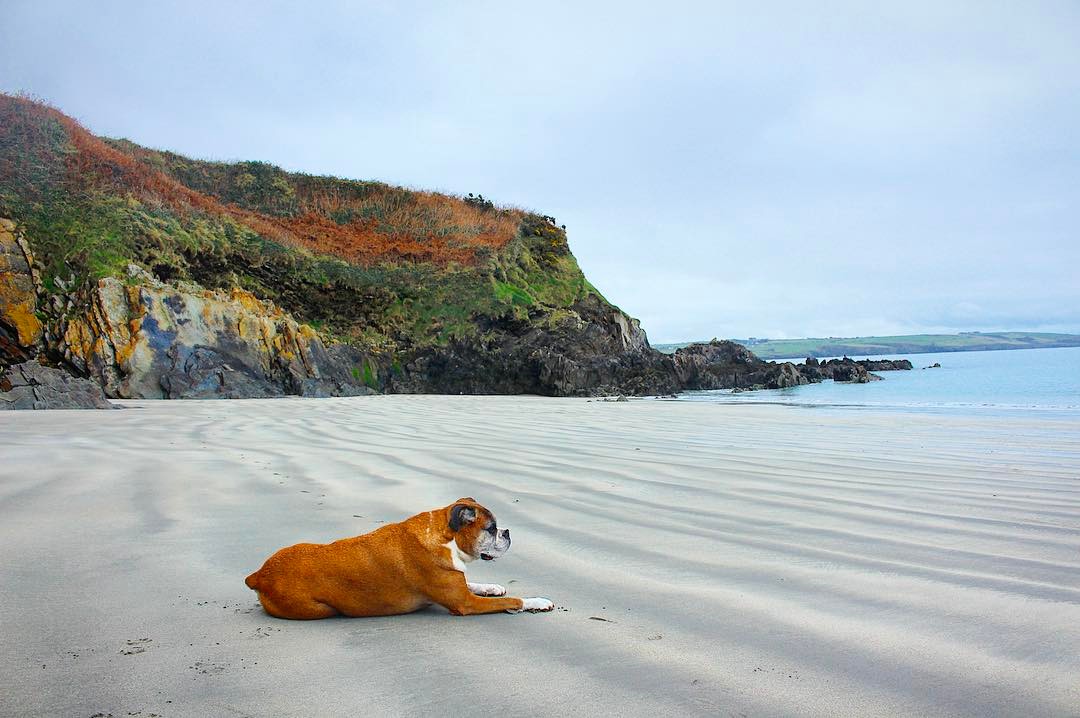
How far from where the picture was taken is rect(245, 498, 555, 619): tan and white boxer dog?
9.04 ft

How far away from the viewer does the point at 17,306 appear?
619 inches

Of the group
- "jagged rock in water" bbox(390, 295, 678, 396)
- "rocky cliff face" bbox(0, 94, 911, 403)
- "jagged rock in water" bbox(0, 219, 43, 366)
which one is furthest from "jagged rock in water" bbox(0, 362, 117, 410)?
"jagged rock in water" bbox(390, 295, 678, 396)

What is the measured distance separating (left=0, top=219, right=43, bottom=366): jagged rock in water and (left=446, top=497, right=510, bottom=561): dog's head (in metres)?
15.9

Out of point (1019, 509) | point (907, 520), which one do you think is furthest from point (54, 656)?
point (1019, 509)

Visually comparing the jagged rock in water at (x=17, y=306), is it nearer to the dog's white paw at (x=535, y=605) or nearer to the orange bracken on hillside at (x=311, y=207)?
the orange bracken on hillside at (x=311, y=207)

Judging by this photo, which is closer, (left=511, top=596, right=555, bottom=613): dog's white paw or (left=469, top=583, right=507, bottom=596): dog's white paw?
(left=511, top=596, right=555, bottom=613): dog's white paw

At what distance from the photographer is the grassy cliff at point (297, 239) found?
18.7 m

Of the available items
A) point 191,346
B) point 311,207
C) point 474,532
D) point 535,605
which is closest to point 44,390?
point 191,346

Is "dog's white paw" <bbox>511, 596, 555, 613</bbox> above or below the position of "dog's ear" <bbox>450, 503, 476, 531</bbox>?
below

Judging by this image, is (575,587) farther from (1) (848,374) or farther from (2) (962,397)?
(1) (848,374)

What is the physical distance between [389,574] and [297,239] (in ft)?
79.1

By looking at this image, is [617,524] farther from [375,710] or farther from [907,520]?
[375,710]

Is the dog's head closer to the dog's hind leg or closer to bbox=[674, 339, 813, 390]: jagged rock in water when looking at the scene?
the dog's hind leg

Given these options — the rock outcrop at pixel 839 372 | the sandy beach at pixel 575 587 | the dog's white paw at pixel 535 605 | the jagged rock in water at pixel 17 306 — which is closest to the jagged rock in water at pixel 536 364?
the jagged rock in water at pixel 17 306
